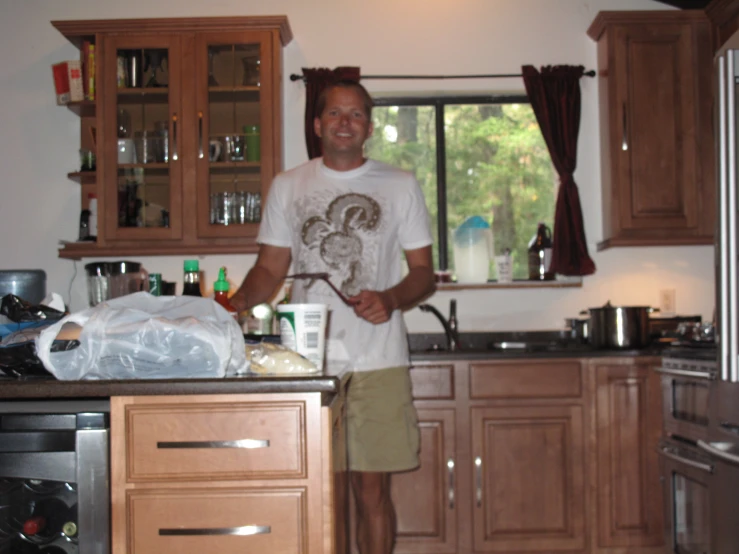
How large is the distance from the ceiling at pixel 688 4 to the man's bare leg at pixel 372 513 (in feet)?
8.97

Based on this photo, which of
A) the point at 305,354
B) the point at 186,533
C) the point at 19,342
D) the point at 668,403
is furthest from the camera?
the point at 668,403

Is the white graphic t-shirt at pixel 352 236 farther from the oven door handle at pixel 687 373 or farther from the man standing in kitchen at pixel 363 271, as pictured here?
the oven door handle at pixel 687 373

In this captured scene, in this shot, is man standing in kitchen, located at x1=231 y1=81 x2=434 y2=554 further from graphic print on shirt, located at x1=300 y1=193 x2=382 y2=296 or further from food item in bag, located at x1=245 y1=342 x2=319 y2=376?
food item in bag, located at x1=245 y1=342 x2=319 y2=376

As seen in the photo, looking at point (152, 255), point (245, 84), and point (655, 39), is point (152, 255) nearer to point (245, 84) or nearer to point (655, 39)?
point (245, 84)

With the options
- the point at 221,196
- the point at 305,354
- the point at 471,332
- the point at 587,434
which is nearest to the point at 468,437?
the point at 587,434

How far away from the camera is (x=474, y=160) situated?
13.4ft

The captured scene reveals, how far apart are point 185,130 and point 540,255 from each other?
168 cm

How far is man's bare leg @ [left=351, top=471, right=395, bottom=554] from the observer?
7.57 ft

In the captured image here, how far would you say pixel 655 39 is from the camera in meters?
3.72

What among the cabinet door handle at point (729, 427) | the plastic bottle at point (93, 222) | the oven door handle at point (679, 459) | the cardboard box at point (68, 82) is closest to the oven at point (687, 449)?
the oven door handle at point (679, 459)

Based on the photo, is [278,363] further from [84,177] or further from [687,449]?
[84,177]

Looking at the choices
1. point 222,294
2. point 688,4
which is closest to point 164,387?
point 222,294

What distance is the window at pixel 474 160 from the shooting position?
406 centimetres

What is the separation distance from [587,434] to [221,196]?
181 cm
